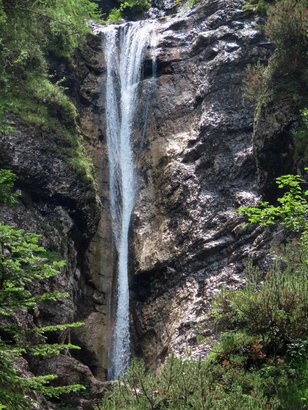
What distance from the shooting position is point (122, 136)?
20.3 m

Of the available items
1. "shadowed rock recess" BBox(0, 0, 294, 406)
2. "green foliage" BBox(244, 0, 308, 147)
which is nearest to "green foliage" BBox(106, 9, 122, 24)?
"shadowed rock recess" BBox(0, 0, 294, 406)

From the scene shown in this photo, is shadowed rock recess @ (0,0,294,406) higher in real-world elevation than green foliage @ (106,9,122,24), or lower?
lower

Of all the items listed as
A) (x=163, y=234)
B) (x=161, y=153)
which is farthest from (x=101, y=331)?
(x=161, y=153)

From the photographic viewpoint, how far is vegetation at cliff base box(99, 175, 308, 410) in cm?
624

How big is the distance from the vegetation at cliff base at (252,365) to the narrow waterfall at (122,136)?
734 centimetres

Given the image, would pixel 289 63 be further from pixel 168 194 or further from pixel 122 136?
pixel 122 136

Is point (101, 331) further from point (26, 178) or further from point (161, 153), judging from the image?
point (161, 153)

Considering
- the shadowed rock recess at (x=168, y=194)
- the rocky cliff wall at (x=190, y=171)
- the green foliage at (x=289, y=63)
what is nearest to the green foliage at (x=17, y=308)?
the shadowed rock recess at (x=168, y=194)

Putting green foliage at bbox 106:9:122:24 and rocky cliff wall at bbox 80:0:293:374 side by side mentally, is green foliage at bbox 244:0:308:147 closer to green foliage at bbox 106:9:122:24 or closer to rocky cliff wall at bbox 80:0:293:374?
rocky cliff wall at bbox 80:0:293:374

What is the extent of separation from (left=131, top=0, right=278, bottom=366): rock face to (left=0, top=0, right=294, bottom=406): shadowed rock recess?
0.04 meters

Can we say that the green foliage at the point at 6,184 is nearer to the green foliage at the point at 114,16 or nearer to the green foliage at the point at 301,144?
the green foliage at the point at 301,144

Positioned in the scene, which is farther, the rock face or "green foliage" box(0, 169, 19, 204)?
the rock face

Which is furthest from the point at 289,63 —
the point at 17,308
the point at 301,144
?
the point at 17,308

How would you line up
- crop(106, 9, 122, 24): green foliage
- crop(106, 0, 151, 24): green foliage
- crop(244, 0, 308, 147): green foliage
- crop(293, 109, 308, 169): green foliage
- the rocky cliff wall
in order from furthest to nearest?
crop(106, 0, 151, 24): green foliage → crop(106, 9, 122, 24): green foliage → the rocky cliff wall → crop(244, 0, 308, 147): green foliage → crop(293, 109, 308, 169): green foliage
